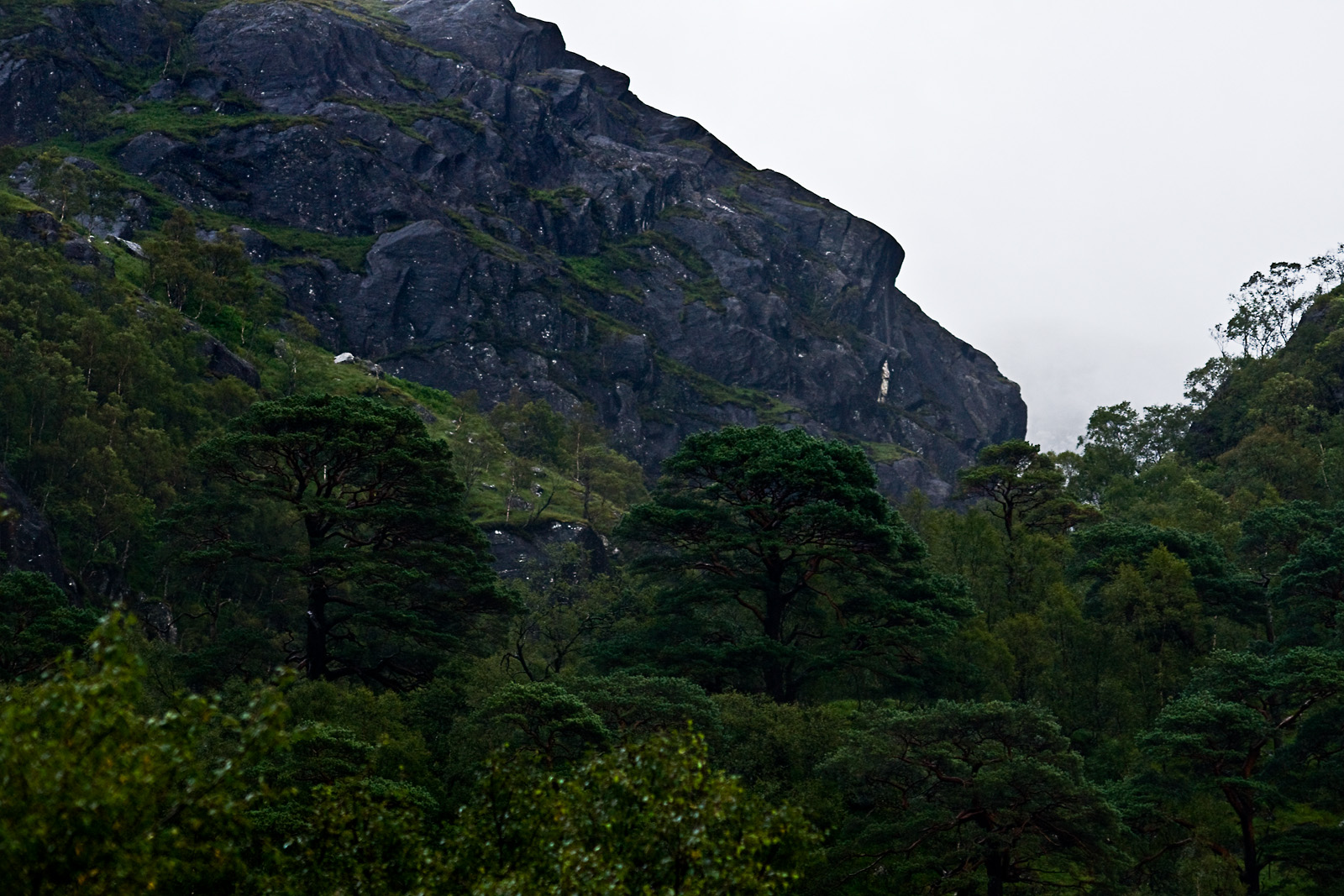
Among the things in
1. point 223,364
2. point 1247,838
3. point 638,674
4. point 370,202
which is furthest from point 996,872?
point 370,202

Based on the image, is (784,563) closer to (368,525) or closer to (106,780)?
(368,525)

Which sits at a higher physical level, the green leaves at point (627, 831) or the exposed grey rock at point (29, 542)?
the green leaves at point (627, 831)

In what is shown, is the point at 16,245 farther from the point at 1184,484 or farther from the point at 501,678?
the point at 1184,484

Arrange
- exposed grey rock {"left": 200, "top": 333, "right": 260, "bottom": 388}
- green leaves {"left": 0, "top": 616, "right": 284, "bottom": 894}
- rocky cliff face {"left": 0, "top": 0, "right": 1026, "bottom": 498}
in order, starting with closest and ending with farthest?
green leaves {"left": 0, "top": 616, "right": 284, "bottom": 894}
exposed grey rock {"left": 200, "top": 333, "right": 260, "bottom": 388}
rocky cliff face {"left": 0, "top": 0, "right": 1026, "bottom": 498}

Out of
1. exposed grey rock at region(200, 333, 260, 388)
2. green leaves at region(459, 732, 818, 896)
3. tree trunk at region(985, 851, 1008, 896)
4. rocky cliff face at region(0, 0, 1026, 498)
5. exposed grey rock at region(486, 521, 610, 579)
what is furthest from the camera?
rocky cliff face at region(0, 0, 1026, 498)

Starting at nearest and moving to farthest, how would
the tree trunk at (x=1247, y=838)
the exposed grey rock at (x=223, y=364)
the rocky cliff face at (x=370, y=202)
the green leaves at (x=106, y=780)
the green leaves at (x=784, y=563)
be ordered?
the green leaves at (x=106, y=780)
the tree trunk at (x=1247, y=838)
the green leaves at (x=784, y=563)
the exposed grey rock at (x=223, y=364)
the rocky cliff face at (x=370, y=202)

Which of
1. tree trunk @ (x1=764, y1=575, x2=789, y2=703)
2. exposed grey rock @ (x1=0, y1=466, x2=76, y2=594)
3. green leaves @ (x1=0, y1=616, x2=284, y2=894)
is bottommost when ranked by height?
exposed grey rock @ (x1=0, y1=466, x2=76, y2=594)

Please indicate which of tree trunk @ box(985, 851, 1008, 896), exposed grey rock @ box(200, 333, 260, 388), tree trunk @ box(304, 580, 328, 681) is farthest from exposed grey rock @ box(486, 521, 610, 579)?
tree trunk @ box(985, 851, 1008, 896)

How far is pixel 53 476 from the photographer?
71812 mm

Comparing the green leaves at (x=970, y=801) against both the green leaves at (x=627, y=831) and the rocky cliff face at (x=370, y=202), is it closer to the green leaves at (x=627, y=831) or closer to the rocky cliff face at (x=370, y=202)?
the green leaves at (x=627, y=831)

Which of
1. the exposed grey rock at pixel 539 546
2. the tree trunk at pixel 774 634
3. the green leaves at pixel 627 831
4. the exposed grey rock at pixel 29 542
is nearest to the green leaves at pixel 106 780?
the green leaves at pixel 627 831

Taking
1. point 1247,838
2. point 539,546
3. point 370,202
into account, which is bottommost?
point 1247,838

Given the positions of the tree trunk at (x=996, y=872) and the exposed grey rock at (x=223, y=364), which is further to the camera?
the exposed grey rock at (x=223, y=364)

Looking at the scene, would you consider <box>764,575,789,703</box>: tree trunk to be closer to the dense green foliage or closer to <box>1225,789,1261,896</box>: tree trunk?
the dense green foliage
